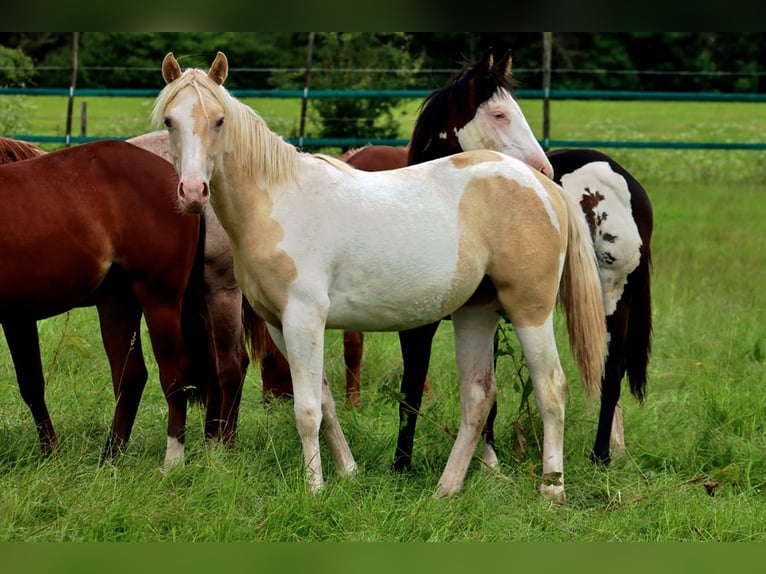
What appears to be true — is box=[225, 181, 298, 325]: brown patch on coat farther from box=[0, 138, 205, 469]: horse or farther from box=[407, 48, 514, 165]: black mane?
box=[407, 48, 514, 165]: black mane

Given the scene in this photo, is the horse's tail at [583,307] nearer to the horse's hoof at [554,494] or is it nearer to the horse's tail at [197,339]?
the horse's hoof at [554,494]

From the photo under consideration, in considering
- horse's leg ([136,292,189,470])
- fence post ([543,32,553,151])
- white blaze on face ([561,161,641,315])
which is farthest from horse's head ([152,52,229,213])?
fence post ([543,32,553,151])

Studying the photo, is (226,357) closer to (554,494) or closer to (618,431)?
(554,494)

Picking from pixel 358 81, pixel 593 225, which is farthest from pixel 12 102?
pixel 593 225

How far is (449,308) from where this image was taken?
4156 mm

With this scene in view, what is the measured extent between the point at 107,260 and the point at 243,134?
2.95ft

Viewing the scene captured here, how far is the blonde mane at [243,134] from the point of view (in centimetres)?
376

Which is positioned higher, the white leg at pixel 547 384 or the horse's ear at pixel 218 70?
the horse's ear at pixel 218 70

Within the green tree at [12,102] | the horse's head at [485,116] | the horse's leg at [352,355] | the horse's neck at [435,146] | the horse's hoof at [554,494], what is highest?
the horse's head at [485,116]

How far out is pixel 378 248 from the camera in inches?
158

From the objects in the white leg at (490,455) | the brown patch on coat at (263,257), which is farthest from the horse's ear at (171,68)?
the white leg at (490,455)

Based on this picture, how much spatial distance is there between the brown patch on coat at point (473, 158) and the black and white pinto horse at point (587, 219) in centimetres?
38

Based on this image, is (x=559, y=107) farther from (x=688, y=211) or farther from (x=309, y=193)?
(x=309, y=193)

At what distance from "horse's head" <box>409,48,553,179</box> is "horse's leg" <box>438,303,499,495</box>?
30.3 inches
